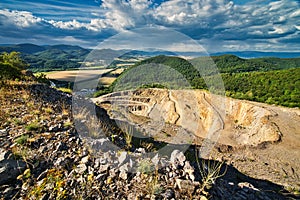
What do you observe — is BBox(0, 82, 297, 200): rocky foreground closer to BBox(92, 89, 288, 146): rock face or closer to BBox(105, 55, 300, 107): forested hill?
BBox(92, 89, 288, 146): rock face

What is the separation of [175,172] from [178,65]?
32722 mm

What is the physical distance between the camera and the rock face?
62.4ft

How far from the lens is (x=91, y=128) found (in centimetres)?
607

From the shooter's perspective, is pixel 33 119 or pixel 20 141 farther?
pixel 33 119

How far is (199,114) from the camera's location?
26.7 m

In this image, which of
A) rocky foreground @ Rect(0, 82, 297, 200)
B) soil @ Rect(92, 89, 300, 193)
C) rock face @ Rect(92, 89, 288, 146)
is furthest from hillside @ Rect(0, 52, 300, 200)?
rock face @ Rect(92, 89, 288, 146)

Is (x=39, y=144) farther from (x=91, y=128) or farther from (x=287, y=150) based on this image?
(x=287, y=150)

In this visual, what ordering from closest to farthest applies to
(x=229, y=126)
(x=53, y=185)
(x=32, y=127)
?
(x=53, y=185), (x=32, y=127), (x=229, y=126)

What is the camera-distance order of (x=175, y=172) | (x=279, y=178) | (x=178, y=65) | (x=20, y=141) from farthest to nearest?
(x=178, y=65) < (x=279, y=178) < (x=20, y=141) < (x=175, y=172)

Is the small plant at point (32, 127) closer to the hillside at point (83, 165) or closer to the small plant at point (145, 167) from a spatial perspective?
the hillside at point (83, 165)

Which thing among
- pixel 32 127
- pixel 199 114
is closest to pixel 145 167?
pixel 32 127

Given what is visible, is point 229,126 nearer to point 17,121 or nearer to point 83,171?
point 83,171

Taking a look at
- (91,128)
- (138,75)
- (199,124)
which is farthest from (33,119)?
(138,75)

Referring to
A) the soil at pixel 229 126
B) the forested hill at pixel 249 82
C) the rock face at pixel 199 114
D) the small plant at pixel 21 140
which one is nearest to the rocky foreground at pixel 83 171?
the small plant at pixel 21 140
